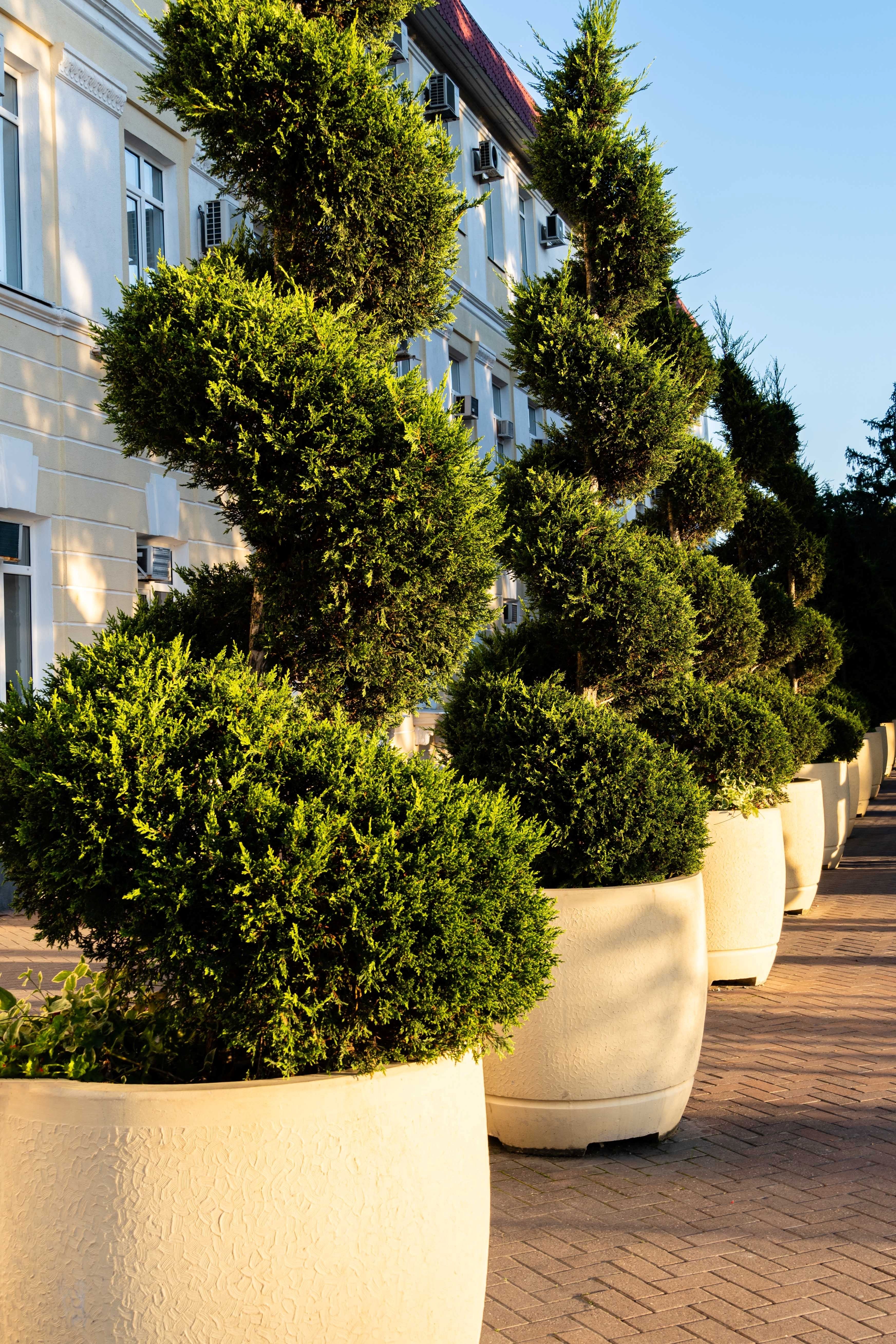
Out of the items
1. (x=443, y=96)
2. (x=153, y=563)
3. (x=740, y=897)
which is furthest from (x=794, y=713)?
(x=443, y=96)

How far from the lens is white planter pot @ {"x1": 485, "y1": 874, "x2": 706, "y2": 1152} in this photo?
4.91 metres

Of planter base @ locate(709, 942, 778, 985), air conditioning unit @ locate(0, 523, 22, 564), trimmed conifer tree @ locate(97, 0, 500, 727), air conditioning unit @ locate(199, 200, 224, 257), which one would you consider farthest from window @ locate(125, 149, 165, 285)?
trimmed conifer tree @ locate(97, 0, 500, 727)

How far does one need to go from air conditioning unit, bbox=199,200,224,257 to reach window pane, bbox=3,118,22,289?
3459 mm

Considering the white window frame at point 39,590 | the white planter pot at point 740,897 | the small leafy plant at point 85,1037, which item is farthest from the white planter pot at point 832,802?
the small leafy plant at point 85,1037

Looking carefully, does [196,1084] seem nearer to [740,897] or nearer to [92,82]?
[740,897]

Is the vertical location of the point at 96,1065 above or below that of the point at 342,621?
below

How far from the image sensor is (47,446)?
1256 centimetres

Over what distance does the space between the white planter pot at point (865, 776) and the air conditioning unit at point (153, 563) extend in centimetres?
1169

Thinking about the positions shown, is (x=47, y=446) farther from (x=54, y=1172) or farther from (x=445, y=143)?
(x=54, y=1172)

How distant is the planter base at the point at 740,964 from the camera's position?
809 cm

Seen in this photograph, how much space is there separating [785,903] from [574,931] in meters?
7.04

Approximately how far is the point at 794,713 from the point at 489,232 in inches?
614

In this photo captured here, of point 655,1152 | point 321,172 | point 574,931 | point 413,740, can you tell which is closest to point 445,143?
point 321,172

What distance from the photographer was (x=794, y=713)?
1252 cm
